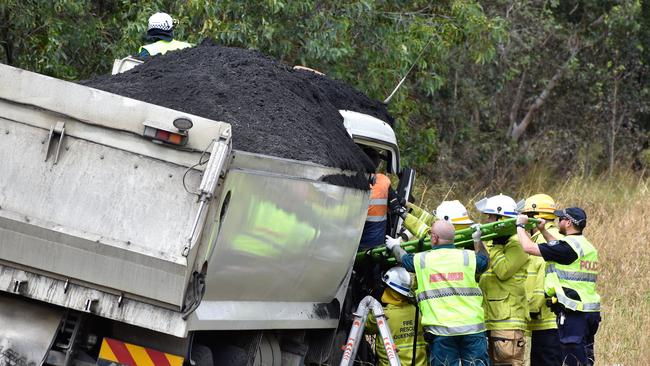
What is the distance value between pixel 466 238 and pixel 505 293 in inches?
23.3

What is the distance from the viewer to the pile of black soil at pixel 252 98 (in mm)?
7488

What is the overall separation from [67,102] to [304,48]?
6.99m

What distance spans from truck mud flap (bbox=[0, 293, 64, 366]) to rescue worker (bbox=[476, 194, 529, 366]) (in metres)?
3.97

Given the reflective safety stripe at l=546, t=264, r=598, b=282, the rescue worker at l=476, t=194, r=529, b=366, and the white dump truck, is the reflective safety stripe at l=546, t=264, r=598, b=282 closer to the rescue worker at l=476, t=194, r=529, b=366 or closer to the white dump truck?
the rescue worker at l=476, t=194, r=529, b=366

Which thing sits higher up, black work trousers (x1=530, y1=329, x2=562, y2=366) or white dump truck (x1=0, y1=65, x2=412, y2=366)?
black work trousers (x1=530, y1=329, x2=562, y2=366)

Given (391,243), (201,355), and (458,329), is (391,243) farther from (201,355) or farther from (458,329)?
(201,355)

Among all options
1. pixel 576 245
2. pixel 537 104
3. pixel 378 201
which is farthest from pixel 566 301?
pixel 537 104

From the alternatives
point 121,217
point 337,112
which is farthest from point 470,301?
point 121,217

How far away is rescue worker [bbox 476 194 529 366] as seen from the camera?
9.20 m

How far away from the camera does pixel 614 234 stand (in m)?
15.4

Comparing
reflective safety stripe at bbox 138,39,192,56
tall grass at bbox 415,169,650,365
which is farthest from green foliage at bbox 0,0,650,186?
reflective safety stripe at bbox 138,39,192,56

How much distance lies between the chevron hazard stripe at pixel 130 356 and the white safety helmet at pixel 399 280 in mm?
2868

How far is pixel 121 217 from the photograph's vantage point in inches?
246

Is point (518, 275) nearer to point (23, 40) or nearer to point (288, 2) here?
point (288, 2)
